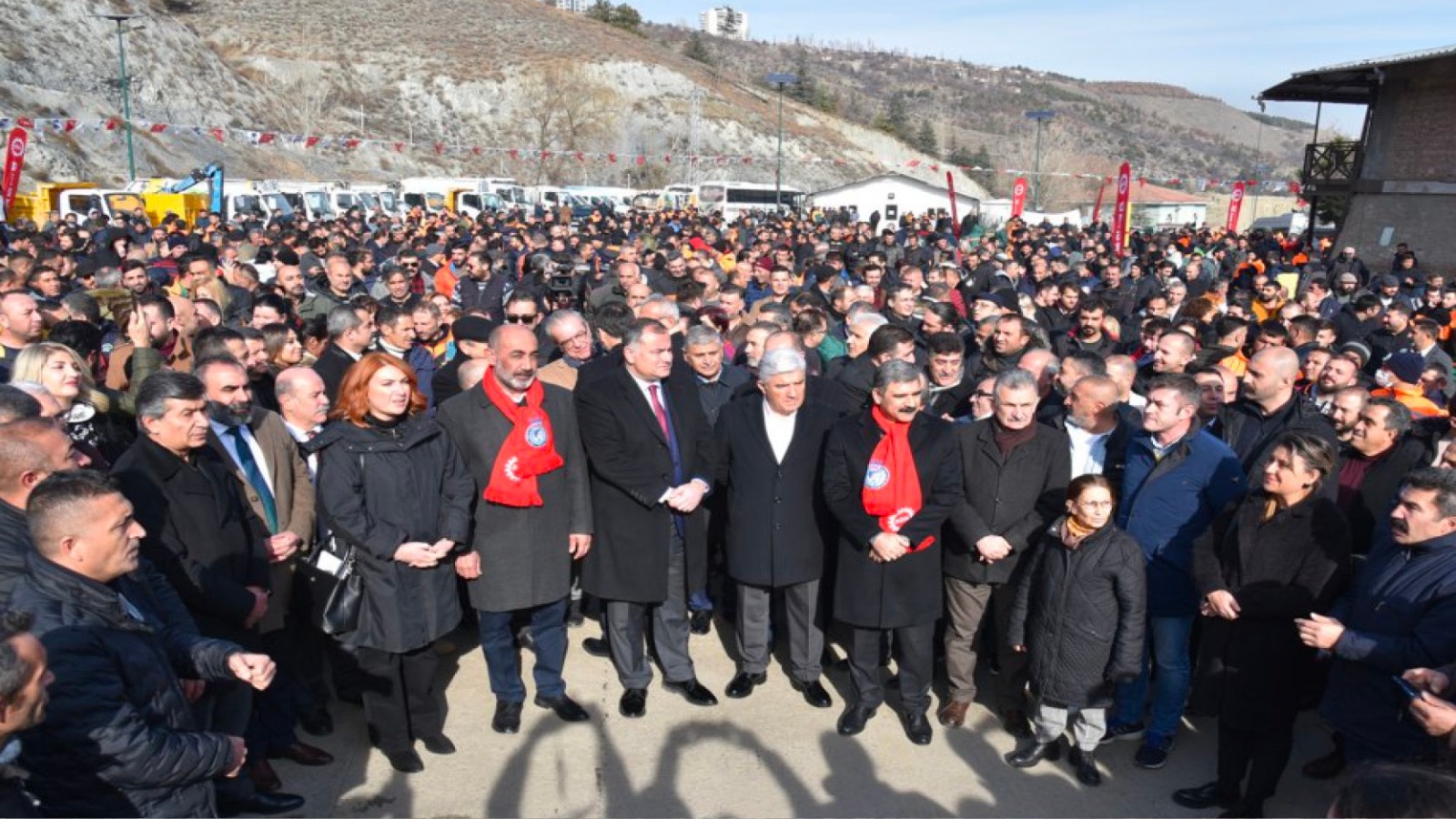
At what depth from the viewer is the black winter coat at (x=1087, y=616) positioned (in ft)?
12.6

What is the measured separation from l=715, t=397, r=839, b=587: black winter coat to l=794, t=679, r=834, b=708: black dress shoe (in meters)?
0.61

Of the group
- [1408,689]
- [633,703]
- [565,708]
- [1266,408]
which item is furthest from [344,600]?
[1266,408]

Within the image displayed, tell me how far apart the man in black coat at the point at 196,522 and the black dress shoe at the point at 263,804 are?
1.9 inches

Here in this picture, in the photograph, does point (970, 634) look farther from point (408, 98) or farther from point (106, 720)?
point (408, 98)

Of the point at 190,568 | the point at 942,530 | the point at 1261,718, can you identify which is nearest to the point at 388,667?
the point at 190,568

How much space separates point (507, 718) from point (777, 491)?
1629mm

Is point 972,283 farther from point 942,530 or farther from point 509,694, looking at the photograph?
point 509,694

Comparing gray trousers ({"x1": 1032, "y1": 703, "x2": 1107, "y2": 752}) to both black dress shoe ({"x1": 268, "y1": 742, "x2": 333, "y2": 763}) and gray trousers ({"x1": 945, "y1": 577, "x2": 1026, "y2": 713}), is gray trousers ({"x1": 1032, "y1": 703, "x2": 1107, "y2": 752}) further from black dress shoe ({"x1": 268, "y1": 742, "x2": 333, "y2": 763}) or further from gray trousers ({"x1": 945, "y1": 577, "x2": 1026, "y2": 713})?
black dress shoe ({"x1": 268, "y1": 742, "x2": 333, "y2": 763})

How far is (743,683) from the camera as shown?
4816mm

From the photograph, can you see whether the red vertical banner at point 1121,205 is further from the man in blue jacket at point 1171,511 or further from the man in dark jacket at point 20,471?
the man in dark jacket at point 20,471

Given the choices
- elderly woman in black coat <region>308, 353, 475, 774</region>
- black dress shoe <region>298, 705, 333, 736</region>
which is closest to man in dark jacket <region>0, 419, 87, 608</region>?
elderly woman in black coat <region>308, 353, 475, 774</region>

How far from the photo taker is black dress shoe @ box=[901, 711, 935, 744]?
4.35 meters

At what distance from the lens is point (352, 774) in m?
4.08

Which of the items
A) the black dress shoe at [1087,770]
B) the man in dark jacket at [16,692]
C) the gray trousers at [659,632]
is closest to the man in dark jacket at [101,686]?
the man in dark jacket at [16,692]
